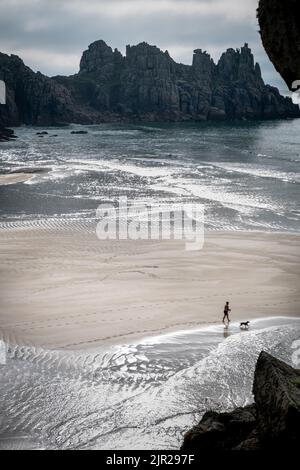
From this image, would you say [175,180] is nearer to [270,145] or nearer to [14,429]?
[14,429]

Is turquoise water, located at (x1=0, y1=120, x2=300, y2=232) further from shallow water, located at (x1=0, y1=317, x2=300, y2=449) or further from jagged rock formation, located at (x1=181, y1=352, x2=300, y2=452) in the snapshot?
jagged rock formation, located at (x1=181, y1=352, x2=300, y2=452)

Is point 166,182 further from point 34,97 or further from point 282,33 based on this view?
point 34,97

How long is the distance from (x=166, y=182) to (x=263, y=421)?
4218cm

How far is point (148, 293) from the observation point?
21.1 metres

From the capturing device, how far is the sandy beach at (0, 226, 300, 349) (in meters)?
18.0

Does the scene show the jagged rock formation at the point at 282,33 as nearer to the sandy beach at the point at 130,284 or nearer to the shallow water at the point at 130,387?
the shallow water at the point at 130,387

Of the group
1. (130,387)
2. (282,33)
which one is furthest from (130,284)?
(282,33)

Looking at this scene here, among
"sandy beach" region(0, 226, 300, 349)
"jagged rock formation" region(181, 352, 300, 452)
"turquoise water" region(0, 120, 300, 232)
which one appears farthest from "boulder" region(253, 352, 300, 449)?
"turquoise water" region(0, 120, 300, 232)

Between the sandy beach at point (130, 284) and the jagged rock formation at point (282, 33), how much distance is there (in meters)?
10.8

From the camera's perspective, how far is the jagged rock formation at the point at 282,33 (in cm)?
974

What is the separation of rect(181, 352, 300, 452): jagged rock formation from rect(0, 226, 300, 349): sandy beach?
7274 mm
